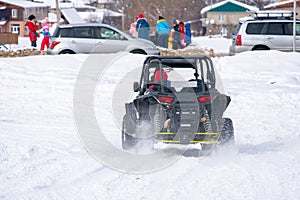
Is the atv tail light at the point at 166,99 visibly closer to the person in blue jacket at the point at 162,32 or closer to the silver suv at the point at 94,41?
the silver suv at the point at 94,41

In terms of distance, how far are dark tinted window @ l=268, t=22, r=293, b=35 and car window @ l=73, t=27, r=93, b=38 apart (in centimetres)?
680

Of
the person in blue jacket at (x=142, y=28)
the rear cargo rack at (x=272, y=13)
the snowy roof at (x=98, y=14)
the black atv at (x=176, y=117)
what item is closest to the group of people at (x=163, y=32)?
the person in blue jacket at (x=142, y=28)

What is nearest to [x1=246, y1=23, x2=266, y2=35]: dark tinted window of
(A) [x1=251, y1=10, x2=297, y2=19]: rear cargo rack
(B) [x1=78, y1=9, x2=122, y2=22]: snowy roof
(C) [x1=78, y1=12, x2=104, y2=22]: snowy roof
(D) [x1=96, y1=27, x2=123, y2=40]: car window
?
(A) [x1=251, y1=10, x2=297, y2=19]: rear cargo rack

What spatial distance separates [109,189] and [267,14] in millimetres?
17878

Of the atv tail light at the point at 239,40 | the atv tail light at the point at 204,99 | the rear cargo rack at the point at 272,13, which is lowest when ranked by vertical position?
the atv tail light at the point at 239,40

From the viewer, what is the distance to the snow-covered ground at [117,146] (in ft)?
18.2

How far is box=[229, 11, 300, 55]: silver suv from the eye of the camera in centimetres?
2030

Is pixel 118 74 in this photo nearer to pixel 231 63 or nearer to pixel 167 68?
pixel 231 63

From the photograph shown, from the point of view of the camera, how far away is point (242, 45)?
802 inches

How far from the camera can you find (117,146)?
25.8 feet

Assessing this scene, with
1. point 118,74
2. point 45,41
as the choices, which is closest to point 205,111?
point 118,74

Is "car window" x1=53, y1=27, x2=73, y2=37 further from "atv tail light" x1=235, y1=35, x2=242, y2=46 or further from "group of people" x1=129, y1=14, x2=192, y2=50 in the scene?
"atv tail light" x1=235, y1=35, x2=242, y2=46

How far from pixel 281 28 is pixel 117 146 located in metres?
14.3

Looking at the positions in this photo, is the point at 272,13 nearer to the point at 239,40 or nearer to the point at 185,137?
the point at 239,40
